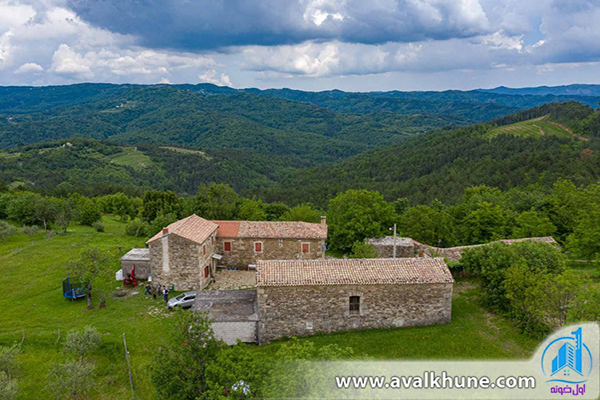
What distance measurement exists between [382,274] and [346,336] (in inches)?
179

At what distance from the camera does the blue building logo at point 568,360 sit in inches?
699

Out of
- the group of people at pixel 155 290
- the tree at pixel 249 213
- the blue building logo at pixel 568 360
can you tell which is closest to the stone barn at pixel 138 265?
the group of people at pixel 155 290

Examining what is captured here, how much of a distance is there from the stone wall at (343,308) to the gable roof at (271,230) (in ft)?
42.8

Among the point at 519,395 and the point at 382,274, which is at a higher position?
the point at 382,274

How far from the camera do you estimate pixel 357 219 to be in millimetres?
41688

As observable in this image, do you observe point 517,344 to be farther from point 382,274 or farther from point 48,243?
point 48,243

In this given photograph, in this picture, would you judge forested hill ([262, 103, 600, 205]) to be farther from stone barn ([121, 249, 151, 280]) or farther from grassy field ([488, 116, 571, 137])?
stone barn ([121, 249, 151, 280])

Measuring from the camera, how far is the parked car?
101 feet

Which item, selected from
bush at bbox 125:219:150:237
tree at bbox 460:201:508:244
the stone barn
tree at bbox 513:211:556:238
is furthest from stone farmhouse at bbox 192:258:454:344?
bush at bbox 125:219:150:237

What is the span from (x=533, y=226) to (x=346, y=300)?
89.8 feet

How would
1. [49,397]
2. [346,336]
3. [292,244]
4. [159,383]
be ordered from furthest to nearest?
[292,244]
[346,336]
[49,397]
[159,383]

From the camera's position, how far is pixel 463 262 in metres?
31.0

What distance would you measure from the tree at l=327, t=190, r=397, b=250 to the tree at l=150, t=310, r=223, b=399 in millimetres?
24737

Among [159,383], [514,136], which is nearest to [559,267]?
[159,383]
